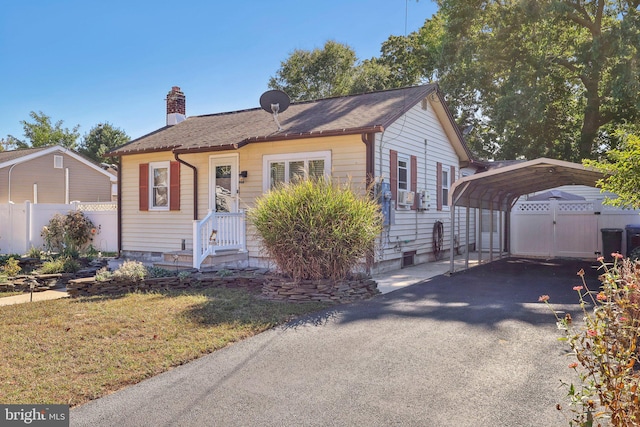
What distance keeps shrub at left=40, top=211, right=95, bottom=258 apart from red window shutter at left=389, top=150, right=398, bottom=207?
368 inches

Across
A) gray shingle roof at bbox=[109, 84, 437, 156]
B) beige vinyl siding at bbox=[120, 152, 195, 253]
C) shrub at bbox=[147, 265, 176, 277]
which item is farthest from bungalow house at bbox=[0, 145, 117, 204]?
shrub at bbox=[147, 265, 176, 277]

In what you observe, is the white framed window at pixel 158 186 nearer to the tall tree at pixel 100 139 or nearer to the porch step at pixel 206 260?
the porch step at pixel 206 260

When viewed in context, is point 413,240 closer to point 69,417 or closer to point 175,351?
point 175,351

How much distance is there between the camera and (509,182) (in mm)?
12047

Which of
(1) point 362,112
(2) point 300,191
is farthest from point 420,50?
(2) point 300,191

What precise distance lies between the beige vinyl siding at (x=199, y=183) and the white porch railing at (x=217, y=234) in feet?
0.97

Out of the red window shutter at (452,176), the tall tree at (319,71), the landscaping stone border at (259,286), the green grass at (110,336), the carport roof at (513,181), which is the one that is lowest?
the green grass at (110,336)

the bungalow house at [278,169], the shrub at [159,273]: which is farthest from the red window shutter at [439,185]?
the shrub at [159,273]

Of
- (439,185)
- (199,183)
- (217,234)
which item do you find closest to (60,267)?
(217,234)

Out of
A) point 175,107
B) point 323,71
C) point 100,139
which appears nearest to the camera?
point 175,107

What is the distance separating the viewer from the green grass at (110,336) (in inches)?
148

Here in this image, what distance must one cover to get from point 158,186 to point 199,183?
1.66m

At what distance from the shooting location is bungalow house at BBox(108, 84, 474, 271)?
1009 centimetres

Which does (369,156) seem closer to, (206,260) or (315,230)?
(315,230)
